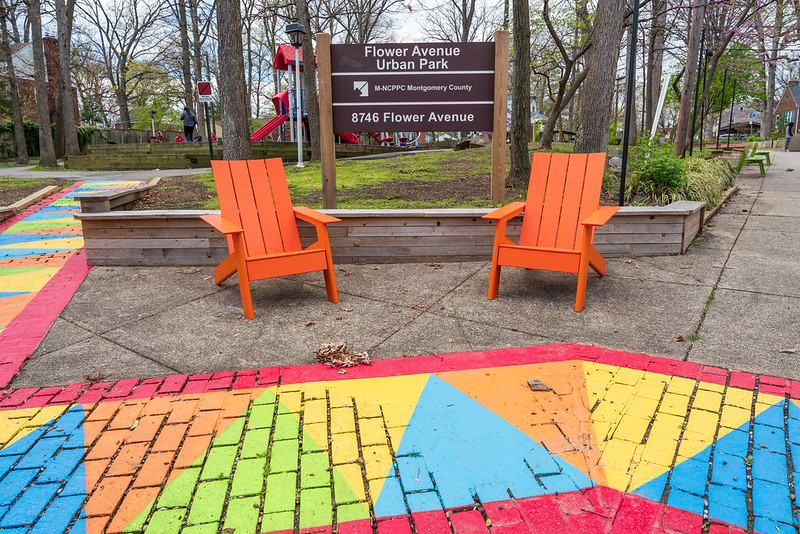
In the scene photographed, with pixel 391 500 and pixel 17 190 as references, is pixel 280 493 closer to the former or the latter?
pixel 391 500

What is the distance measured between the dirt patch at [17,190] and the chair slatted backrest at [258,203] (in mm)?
6731

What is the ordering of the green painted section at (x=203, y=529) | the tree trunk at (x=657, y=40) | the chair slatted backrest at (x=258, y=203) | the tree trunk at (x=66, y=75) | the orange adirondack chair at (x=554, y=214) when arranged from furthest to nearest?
the tree trunk at (x=66, y=75), the tree trunk at (x=657, y=40), the chair slatted backrest at (x=258, y=203), the orange adirondack chair at (x=554, y=214), the green painted section at (x=203, y=529)

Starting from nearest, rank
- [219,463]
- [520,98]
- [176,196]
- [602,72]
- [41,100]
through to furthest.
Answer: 1. [219,463]
2. [602,72]
3. [520,98]
4. [176,196]
5. [41,100]

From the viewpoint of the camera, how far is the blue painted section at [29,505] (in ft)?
6.24

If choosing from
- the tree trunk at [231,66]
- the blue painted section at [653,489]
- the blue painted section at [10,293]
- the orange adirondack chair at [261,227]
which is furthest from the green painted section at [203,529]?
the tree trunk at [231,66]

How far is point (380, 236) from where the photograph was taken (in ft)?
17.0

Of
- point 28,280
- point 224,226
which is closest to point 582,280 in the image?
point 224,226

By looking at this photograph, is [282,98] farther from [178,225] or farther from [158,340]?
[158,340]

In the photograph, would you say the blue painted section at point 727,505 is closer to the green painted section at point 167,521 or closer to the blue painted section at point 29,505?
the green painted section at point 167,521

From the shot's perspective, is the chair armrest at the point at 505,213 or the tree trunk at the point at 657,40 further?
the tree trunk at the point at 657,40

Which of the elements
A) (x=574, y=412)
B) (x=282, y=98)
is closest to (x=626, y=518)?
(x=574, y=412)

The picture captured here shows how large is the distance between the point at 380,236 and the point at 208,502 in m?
3.46

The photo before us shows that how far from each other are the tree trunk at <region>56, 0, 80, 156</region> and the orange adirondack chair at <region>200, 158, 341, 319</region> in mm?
17305

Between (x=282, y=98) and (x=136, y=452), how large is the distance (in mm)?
19878
